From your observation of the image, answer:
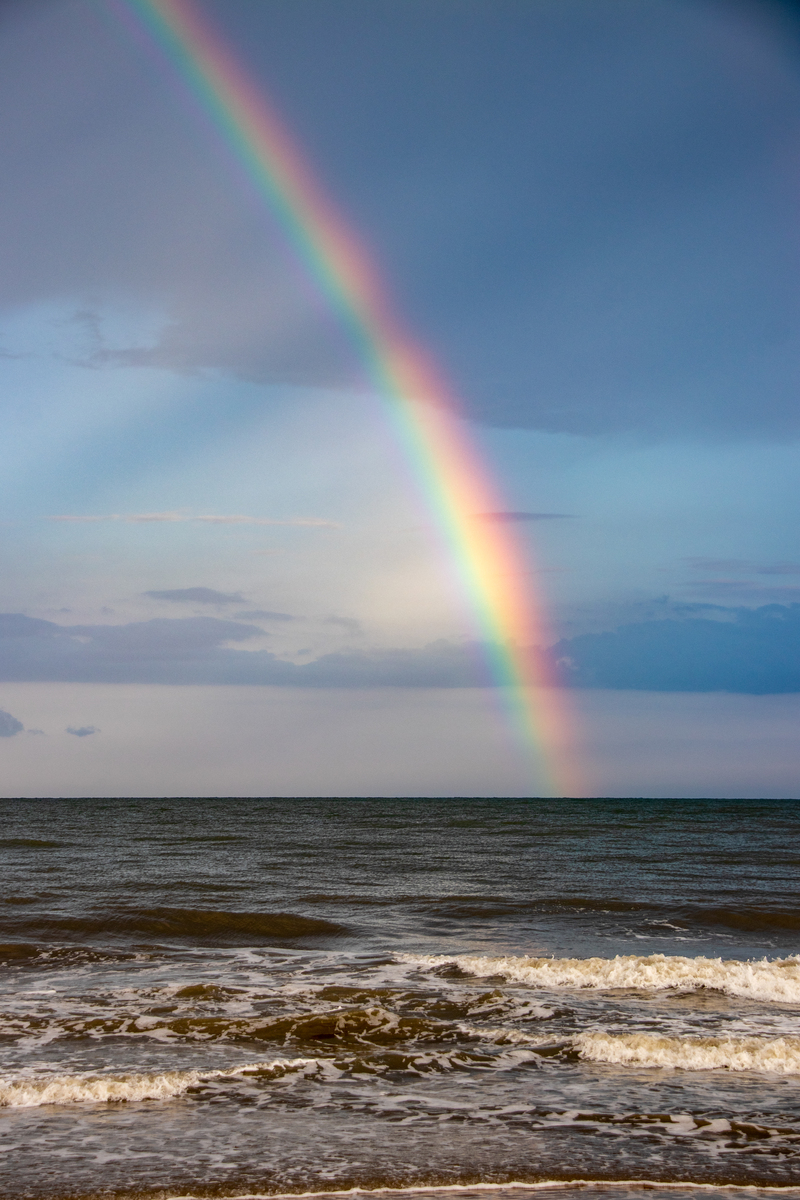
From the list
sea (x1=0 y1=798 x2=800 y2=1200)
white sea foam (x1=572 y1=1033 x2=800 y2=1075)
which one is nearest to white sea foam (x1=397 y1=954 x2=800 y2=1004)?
sea (x1=0 y1=798 x2=800 y2=1200)

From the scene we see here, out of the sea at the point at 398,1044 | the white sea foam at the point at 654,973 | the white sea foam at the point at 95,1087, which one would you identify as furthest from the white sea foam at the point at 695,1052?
the white sea foam at the point at 95,1087

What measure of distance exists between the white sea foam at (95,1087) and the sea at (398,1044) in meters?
0.04

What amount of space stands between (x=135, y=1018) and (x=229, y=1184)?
6.00m

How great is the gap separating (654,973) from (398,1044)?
19.4 ft

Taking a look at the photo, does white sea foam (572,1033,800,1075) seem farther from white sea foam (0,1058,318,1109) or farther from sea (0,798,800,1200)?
white sea foam (0,1058,318,1109)

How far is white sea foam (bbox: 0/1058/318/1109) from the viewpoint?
372 inches

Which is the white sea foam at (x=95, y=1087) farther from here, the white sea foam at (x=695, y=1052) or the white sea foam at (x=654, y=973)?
the white sea foam at (x=654, y=973)

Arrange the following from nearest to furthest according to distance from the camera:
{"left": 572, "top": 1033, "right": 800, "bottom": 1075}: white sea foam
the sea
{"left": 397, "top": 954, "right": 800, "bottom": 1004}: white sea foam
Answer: the sea
{"left": 572, "top": 1033, "right": 800, "bottom": 1075}: white sea foam
{"left": 397, "top": 954, "right": 800, "bottom": 1004}: white sea foam

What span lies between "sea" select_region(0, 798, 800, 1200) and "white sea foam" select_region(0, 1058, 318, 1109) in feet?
0.12

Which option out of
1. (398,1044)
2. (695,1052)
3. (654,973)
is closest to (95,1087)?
(398,1044)

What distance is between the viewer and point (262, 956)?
18.0m

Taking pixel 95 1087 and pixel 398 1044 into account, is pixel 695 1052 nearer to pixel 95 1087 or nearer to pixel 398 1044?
pixel 398 1044

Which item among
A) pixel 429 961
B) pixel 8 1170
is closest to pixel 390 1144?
pixel 8 1170

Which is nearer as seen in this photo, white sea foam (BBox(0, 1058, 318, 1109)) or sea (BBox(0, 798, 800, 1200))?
sea (BBox(0, 798, 800, 1200))
